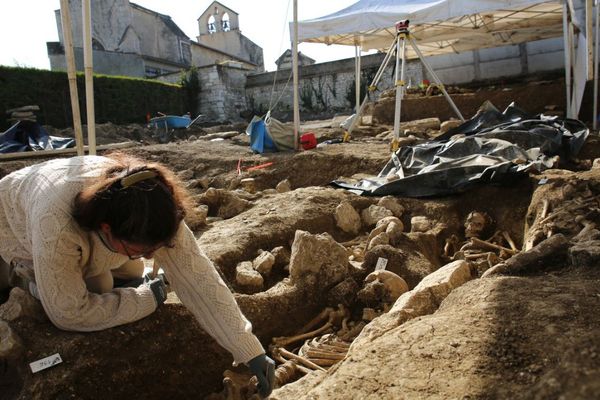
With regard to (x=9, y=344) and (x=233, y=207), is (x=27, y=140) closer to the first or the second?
(x=233, y=207)

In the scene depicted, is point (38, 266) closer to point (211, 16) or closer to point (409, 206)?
point (409, 206)

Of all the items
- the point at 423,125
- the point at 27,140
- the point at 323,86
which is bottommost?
the point at 423,125

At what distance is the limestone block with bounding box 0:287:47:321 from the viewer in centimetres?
206

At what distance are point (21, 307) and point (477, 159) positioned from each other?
4.24 meters

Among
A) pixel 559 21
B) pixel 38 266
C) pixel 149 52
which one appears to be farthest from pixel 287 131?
pixel 149 52

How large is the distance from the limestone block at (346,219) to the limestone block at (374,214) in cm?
11

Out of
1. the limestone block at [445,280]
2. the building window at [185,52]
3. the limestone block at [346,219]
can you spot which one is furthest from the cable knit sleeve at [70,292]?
the building window at [185,52]

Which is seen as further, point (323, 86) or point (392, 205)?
point (323, 86)

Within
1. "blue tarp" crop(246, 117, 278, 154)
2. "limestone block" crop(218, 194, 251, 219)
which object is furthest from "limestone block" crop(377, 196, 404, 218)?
"blue tarp" crop(246, 117, 278, 154)

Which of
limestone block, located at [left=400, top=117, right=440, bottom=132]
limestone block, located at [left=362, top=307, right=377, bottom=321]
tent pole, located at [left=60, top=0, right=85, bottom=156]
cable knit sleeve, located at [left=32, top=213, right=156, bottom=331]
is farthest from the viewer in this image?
limestone block, located at [left=400, top=117, right=440, bottom=132]

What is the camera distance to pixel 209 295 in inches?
74.6

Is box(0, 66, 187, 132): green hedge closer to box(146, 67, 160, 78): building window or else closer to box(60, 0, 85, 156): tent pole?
box(146, 67, 160, 78): building window

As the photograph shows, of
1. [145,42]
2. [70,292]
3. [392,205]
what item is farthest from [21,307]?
[145,42]

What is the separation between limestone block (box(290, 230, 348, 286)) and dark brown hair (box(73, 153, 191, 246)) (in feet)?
5.35
